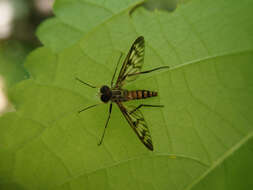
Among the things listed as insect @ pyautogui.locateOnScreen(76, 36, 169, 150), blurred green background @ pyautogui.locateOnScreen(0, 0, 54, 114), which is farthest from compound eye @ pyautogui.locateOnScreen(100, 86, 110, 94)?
blurred green background @ pyautogui.locateOnScreen(0, 0, 54, 114)

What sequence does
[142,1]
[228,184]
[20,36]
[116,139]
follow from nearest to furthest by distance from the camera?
[228,184], [142,1], [116,139], [20,36]

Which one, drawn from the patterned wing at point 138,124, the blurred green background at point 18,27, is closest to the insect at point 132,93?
the patterned wing at point 138,124

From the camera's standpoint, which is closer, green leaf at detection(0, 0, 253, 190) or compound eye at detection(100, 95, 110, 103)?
green leaf at detection(0, 0, 253, 190)

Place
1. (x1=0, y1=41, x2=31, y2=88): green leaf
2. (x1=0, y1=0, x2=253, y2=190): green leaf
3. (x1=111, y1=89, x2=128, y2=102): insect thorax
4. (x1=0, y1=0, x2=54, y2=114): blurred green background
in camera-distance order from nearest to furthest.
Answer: (x1=0, y1=0, x2=253, y2=190): green leaf
(x1=111, y1=89, x2=128, y2=102): insect thorax
(x1=0, y1=41, x2=31, y2=88): green leaf
(x1=0, y1=0, x2=54, y2=114): blurred green background

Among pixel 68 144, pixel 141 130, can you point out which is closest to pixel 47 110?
pixel 68 144

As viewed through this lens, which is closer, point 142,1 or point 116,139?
point 142,1

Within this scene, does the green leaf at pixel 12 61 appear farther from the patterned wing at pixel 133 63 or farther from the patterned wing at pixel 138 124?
the patterned wing at pixel 138 124

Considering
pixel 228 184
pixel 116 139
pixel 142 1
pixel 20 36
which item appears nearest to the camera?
pixel 228 184

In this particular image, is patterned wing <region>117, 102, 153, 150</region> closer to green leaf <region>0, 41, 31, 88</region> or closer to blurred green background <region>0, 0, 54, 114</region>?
green leaf <region>0, 41, 31, 88</region>

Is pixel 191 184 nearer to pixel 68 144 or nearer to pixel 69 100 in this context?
pixel 68 144
